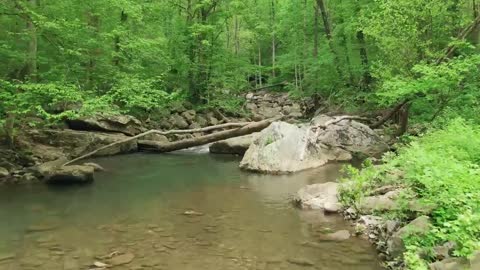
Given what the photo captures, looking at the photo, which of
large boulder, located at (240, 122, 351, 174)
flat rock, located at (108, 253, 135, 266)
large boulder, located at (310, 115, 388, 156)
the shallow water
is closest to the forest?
large boulder, located at (310, 115, 388, 156)

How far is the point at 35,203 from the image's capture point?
447 inches

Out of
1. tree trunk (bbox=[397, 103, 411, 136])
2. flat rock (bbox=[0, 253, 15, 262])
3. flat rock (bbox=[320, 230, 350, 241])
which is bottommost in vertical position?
flat rock (bbox=[320, 230, 350, 241])

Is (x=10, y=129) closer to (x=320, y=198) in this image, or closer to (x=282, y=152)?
(x=282, y=152)

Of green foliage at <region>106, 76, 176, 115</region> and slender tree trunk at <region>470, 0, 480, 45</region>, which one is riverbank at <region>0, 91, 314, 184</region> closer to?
green foliage at <region>106, 76, 176, 115</region>

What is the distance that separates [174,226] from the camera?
941cm

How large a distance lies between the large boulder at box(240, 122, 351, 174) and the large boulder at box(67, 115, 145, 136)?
7.54 m

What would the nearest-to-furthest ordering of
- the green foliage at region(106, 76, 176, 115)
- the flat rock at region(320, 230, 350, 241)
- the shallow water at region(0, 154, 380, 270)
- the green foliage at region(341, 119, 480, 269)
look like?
1. the green foliage at region(341, 119, 480, 269)
2. the shallow water at region(0, 154, 380, 270)
3. the flat rock at region(320, 230, 350, 241)
4. the green foliage at region(106, 76, 176, 115)

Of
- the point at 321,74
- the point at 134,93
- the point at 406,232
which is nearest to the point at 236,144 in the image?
the point at 134,93

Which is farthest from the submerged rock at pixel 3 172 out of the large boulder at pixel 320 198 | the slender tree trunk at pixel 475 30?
the slender tree trunk at pixel 475 30

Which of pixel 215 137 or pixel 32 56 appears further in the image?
pixel 215 137

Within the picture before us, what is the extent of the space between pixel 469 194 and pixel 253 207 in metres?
5.68

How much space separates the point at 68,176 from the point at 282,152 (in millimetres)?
7347

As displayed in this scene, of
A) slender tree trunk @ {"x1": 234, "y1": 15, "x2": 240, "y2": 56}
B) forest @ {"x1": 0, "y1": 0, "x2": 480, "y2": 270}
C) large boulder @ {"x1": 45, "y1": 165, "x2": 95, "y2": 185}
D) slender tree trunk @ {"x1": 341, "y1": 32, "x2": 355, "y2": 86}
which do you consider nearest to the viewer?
forest @ {"x1": 0, "y1": 0, "x2": 480, "y2": 270}

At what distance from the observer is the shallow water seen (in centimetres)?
748
